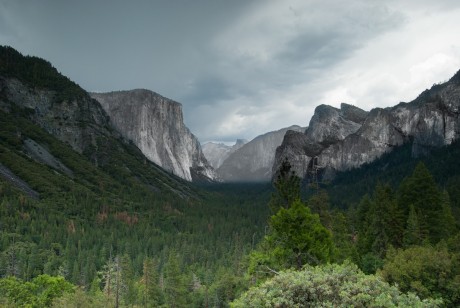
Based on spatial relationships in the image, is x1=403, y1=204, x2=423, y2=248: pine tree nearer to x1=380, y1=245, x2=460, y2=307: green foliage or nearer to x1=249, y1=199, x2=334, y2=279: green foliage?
x1=380, y1=245, x2=460, y2=307: green foliage

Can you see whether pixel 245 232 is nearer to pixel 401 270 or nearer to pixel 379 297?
pixel 401 270

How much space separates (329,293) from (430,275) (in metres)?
17.1

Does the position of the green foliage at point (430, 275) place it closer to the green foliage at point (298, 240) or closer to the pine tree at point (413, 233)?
the green foliage at point (298, 240)

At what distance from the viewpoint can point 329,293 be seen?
48.2 ft

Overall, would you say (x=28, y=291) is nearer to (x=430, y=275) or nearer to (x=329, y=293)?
(x=430, y=275)

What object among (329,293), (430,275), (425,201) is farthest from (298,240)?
(425,201)

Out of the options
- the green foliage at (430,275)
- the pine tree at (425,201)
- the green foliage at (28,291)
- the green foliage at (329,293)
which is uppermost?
the pine tree at (425,201)

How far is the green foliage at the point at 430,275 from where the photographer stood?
26328 mm

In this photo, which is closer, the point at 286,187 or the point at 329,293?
the point at 329,293

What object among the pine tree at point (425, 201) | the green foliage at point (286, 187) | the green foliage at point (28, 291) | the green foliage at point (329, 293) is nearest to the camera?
the green foliage at point (329, 293)

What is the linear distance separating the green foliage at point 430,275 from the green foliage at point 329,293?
12.9m

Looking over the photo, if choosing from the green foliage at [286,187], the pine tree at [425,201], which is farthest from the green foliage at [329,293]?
the pine tree at [425,201]

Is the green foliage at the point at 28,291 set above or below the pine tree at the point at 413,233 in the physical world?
below

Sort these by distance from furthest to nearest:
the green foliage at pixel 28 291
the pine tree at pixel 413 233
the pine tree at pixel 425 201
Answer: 1. the green foliage at pixel 28 291
2. the pine tree at pixel 425 201
3. the pine tree at pixel 413 233
